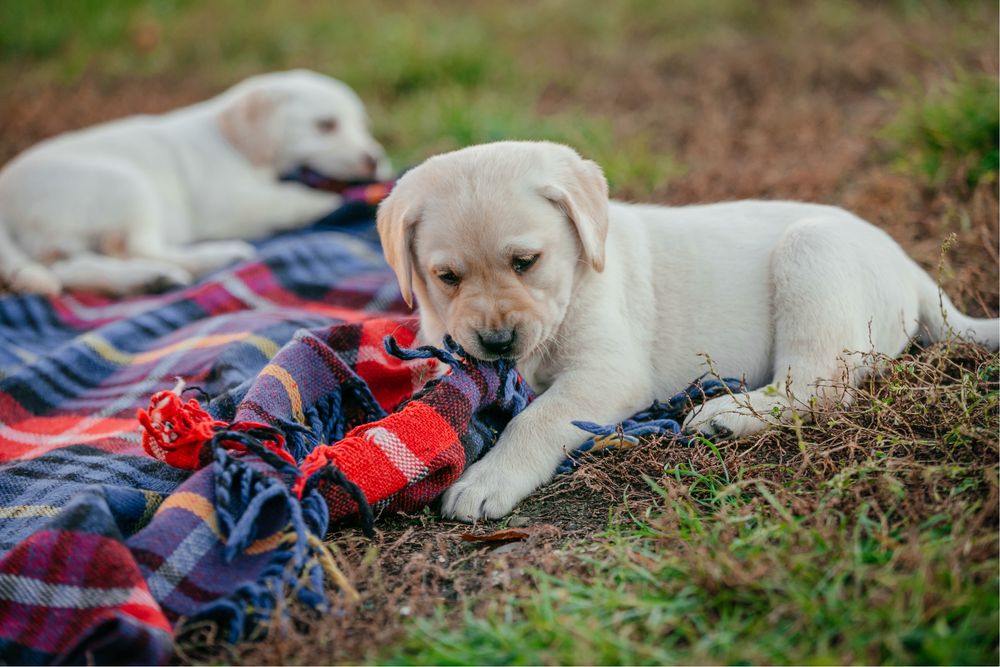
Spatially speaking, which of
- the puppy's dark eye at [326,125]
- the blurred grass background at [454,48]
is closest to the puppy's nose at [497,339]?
the blurred grass background at [454,48]

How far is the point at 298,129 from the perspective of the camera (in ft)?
18.7

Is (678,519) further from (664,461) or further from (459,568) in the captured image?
(459,568)

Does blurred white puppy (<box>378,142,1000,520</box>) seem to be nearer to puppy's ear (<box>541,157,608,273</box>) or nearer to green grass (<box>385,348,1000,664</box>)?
puppy's ear (<box>541,157,608,273</box>)

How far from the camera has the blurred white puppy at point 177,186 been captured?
4875 mm

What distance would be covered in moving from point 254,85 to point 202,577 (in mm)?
4511

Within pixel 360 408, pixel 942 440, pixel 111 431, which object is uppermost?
pixel 942 440

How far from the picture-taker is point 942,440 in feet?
7.73

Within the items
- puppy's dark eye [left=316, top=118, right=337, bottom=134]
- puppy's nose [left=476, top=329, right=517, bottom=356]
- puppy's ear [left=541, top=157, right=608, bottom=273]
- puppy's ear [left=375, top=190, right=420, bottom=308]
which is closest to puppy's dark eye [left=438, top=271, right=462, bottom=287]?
puppy's ear [left=375, top=190, right=420, bottom=308]

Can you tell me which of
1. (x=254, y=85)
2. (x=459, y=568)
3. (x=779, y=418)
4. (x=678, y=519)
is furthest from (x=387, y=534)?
(x=254, y=85)

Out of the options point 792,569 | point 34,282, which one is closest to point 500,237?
point 792,569

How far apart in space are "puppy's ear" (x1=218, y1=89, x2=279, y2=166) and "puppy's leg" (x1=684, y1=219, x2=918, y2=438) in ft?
12.5

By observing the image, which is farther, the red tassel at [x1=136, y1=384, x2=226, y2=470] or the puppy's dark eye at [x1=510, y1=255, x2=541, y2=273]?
the puppy's dark eye at [x1=510, y1=255, x2=541, y2=273]

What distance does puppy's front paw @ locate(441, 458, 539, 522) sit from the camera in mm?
2500

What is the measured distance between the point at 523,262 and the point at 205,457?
3.72ft
